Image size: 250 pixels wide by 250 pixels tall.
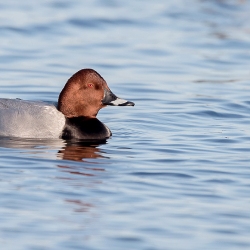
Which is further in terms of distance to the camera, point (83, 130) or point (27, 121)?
point (83, 130)

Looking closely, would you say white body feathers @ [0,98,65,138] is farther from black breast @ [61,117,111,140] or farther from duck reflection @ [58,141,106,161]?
duck reflection @ [58,141,106,161]

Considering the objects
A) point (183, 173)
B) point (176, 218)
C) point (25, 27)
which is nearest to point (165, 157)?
A: point (183, 173)

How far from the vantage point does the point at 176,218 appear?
721cm

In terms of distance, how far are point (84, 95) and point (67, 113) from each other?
0.32 m

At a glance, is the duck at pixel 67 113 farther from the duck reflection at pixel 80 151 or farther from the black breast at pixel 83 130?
the duck reflection at pixel 80 151

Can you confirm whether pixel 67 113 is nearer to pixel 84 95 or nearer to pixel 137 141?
pixel 84 95

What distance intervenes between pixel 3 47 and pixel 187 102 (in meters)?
5.84

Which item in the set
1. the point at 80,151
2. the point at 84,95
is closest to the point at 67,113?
the point at 84,95

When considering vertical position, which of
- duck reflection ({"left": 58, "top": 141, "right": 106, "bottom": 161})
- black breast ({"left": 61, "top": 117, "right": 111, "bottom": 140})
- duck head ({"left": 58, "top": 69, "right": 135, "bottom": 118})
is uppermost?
duck head ({"left": 58, "top": 69, "right": 135, "bottom": 118})

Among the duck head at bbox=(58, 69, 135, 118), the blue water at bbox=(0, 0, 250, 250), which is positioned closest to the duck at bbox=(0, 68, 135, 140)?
the duck head at bbox=(58, 69, 135, 118)

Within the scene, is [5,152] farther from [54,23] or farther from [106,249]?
[54,23]

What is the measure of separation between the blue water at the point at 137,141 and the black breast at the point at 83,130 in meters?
0.23

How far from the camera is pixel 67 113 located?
34.9 feet

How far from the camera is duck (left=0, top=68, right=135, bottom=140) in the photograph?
10.4m
